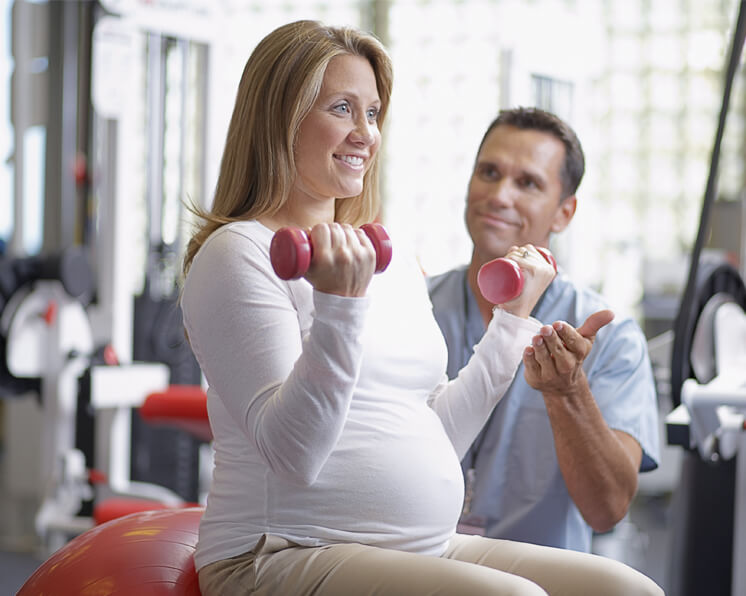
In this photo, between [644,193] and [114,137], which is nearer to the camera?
[114,137]

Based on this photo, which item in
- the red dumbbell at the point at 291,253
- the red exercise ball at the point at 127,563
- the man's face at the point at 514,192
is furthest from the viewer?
the man's face at the point at 514,192

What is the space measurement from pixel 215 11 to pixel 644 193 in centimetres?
345

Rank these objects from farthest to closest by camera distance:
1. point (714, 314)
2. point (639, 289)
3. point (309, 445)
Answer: point (639, 289) < point (714, 314) < point (309, 445)

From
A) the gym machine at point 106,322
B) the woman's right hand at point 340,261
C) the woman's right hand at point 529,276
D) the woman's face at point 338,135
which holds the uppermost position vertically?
the woman's face at point 338,135

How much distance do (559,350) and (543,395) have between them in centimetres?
24

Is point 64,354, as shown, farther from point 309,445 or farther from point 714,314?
point 309,445

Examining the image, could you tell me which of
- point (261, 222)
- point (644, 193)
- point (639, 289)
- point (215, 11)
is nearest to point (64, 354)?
point (215, 11)

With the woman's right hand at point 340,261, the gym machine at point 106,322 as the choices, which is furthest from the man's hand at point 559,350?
the gym machine at point 106,322

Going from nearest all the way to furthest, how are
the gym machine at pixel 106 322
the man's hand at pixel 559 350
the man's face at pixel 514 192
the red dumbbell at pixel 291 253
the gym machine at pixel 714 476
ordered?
the red dumbbell at pixel 291 253 → the man's hand at pixel 559 350 → the man's face at pixel 514 192 → the gym machine at pixel 714 476 → the gym machine at pixel 106 322

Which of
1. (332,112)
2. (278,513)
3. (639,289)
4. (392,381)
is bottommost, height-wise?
(639,289)

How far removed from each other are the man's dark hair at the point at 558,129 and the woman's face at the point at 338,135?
0.61m

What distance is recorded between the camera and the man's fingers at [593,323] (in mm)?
1294

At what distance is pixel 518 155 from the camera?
5.81 feet

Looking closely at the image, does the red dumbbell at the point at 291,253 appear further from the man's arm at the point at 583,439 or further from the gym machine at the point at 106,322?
the gym machine at the point at 106,322
